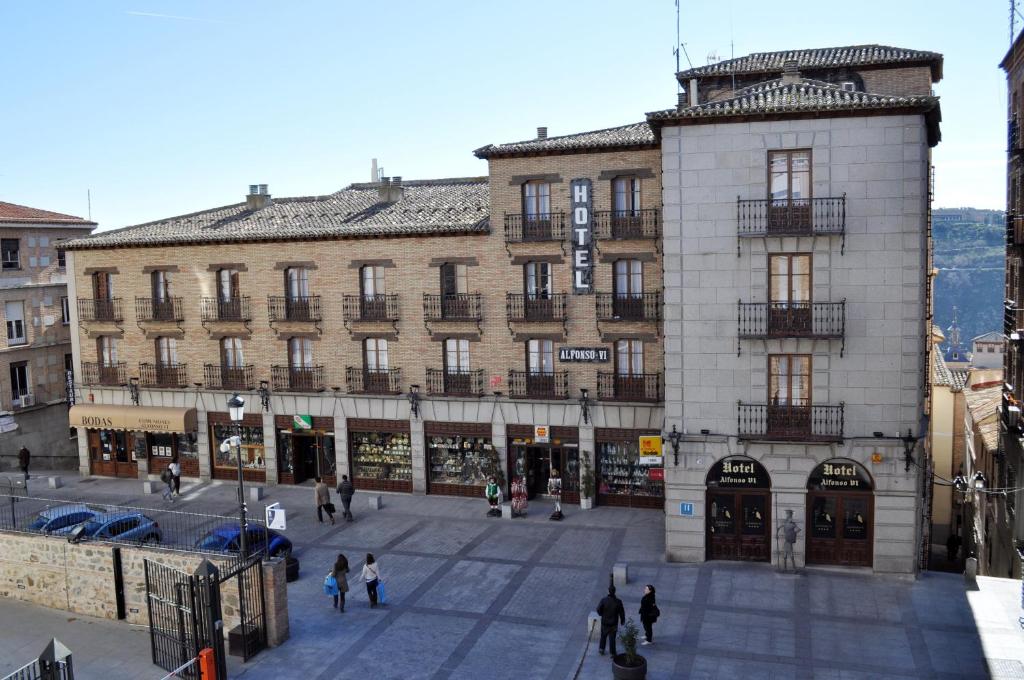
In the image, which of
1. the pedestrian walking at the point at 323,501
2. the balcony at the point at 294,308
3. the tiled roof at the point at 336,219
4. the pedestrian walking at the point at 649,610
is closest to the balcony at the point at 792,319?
the pedestrian walking at the point at 649,610

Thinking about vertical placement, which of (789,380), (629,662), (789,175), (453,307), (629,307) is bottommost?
(629,662)

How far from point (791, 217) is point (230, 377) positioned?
25.4m

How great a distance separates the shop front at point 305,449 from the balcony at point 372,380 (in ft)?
6.67

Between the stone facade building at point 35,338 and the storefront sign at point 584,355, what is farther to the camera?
the stone facade building at point 35,338

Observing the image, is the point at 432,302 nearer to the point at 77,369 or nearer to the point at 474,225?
the point at 474,225

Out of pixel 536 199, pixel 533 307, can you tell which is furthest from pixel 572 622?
pixel 536 199

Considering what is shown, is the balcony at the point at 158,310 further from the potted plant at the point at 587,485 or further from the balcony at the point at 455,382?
the potted plant at the point at 587,485

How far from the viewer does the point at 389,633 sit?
22.8 meters

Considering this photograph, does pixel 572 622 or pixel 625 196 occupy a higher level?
pixel 625 196

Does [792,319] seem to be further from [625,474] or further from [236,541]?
[236,541]

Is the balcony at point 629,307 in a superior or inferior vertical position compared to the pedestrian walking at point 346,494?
superior

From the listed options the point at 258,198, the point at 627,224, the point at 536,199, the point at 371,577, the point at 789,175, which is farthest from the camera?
the point at 258,198

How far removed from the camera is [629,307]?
33.1 m

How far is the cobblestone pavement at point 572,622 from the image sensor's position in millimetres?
20719
